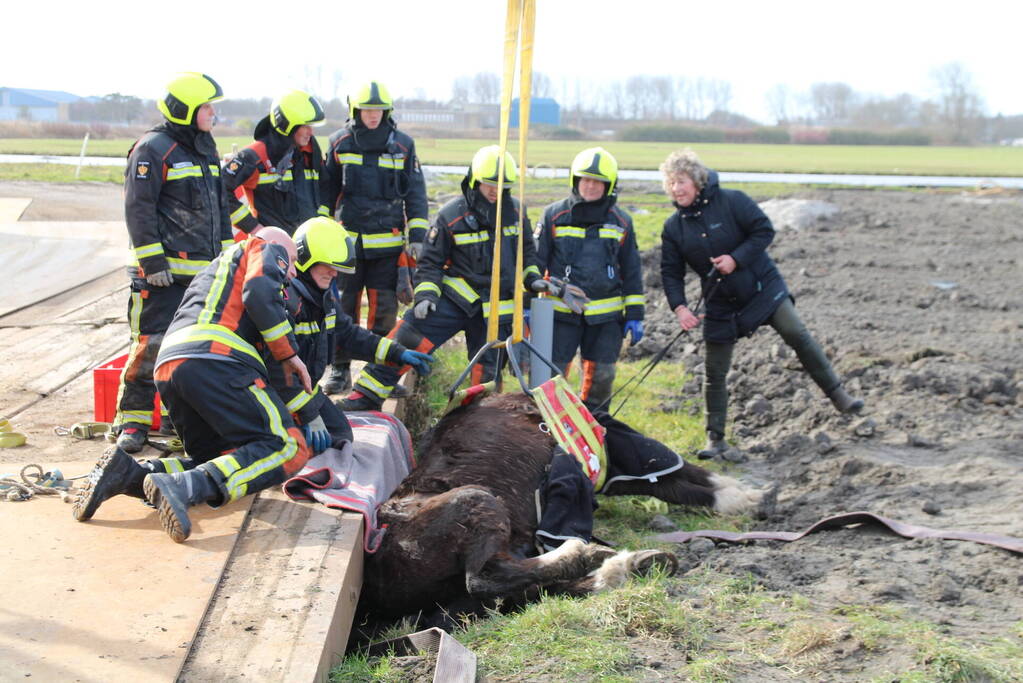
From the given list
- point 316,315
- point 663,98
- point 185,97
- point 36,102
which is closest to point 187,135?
point 185,97

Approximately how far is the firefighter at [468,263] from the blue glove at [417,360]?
2.85ft

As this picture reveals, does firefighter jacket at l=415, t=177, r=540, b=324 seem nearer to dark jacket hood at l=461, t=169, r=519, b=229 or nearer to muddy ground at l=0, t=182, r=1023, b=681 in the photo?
dark jacket hood at l=461, t=169, r=519, b=229

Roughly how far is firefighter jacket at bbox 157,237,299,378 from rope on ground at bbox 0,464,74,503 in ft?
2.48

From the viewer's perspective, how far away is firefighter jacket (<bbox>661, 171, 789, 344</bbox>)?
747 centimetres

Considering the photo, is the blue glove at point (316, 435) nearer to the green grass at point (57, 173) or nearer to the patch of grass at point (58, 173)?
the green grass at point (57, 173)

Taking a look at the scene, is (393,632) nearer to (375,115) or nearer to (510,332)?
(510,332)

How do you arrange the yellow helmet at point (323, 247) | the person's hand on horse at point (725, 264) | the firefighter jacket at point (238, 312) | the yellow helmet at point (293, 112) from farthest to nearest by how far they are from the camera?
the person's hand on horse at point (725, 264), the yellow helmet at point (293, 112), the yellow helmet at point (323, 247), the firefighter jacket at point (238, 312)

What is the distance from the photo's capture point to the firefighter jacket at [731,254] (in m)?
7.47

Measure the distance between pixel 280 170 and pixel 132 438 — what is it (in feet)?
7.93

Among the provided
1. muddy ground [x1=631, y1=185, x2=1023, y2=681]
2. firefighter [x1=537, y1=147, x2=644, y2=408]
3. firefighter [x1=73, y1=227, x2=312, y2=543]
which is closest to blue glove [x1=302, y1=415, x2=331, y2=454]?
firefighter [x1=73, y1=227, x2=312, y2=543]

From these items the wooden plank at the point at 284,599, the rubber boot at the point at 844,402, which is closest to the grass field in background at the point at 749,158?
the rubber boot at the point at 844,402

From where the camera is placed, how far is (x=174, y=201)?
6.17 meters

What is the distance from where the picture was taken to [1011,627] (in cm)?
Result: 425

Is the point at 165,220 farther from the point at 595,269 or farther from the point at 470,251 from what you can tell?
the point at 595,269
